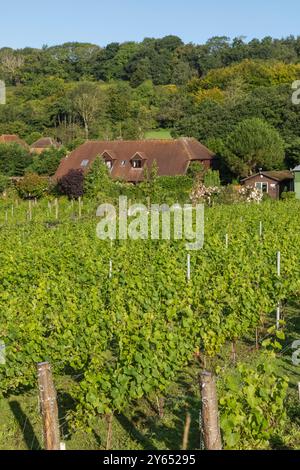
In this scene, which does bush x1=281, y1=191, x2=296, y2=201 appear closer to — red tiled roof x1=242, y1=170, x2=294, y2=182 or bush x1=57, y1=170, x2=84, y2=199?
red tiled roof x1=242, y1=170, x2=294, y2=182

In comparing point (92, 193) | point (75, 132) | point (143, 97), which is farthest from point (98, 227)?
point (143, 97)

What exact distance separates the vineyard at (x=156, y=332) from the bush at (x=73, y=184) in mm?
19924

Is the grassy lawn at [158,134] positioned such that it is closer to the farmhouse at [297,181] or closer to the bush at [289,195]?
the farmhouse at [297,181]

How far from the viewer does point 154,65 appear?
86.8 meters

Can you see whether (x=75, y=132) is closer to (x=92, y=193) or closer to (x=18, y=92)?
(x=18, y=92)

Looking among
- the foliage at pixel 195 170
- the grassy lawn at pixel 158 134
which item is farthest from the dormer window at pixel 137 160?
the grassy lawn at pixel 158 134

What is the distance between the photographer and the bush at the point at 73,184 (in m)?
34.9

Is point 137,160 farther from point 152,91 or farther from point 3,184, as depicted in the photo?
point 152,91

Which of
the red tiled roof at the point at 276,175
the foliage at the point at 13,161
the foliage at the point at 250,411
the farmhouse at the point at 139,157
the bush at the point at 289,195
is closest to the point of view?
the foliage at the point at 250,411

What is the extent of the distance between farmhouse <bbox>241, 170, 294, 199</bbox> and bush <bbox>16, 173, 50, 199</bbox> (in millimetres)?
11884

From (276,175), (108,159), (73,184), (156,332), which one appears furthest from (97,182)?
(156,332)

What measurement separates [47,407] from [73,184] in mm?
29601

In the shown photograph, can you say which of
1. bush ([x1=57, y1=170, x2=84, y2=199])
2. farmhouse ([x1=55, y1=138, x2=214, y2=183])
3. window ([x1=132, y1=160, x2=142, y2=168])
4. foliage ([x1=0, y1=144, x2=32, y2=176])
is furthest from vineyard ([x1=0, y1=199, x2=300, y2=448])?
foliage ([x1=0, y1=144, x2=32, y2=176])
